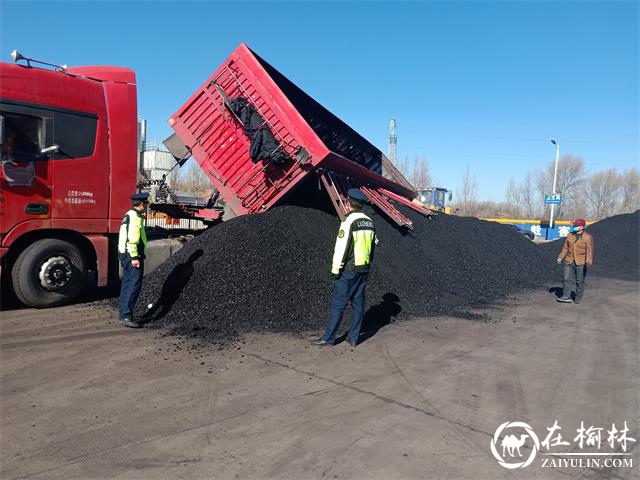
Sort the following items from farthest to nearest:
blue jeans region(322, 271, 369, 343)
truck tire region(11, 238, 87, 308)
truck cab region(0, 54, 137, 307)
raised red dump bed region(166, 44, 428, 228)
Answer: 1. raised red dump bed region(166, 44, 428, 228)
2. truck tire region(11, 238, 87, 308)
3. truck cab region(0, 54, 137, 307)
4. blue jeans region(322, 271, 369, 343)

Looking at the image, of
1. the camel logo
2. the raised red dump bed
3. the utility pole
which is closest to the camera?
the camel logo

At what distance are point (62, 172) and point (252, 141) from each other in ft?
9.48

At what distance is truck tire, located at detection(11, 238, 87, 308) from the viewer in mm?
6375

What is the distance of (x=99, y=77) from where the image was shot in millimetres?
7344

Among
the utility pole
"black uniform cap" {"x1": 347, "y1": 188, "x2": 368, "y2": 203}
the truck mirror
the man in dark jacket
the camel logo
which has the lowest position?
the camel logo

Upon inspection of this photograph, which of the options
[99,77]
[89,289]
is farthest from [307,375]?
[99,77]

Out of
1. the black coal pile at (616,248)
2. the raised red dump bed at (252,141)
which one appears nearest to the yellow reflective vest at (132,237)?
the raised red dump bed at (252,141)

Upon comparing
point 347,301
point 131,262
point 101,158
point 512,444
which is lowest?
point 512,444

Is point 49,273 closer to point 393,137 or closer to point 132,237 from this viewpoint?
point 132,237

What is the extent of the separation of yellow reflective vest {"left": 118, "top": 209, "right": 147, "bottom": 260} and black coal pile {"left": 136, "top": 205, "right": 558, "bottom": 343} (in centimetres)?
86

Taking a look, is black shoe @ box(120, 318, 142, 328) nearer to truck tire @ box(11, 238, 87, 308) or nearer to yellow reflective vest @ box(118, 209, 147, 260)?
yellow reflective vest @ box(118, 209, 147, 260)

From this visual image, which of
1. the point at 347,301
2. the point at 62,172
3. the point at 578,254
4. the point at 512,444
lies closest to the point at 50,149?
the point at 62,172

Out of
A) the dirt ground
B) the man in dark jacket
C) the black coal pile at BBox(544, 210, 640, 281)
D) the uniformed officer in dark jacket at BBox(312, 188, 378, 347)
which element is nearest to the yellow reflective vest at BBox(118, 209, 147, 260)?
the dirt ground

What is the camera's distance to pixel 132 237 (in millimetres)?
5957
